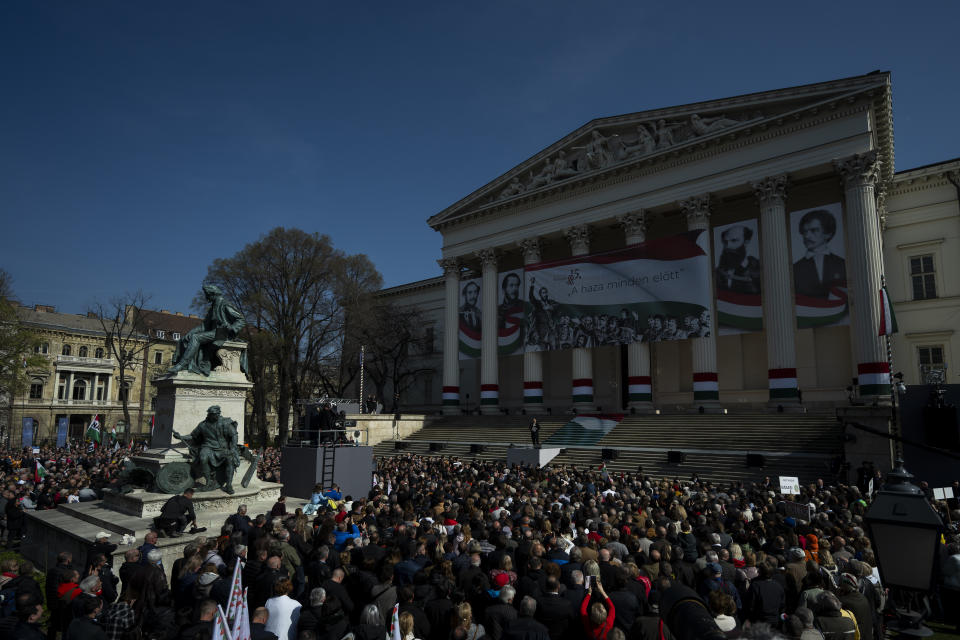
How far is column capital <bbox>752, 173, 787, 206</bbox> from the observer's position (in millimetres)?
27938

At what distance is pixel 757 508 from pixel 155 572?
11498 millimetres

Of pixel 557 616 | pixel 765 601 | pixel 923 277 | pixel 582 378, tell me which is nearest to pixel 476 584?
pixel 557 616

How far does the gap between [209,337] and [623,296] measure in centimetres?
2325

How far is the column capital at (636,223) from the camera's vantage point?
32.6m

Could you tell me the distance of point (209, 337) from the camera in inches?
520

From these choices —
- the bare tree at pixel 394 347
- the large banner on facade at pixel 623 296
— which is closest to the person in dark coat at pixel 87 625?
the large banner on facade at pixel 623 296

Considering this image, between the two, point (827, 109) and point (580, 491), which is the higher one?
point (827, 109)

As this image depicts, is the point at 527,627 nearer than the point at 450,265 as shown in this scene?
Yes

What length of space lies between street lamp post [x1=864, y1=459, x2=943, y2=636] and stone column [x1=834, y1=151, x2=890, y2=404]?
25168 mm

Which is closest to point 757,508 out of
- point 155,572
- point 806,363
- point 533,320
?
point 155,572

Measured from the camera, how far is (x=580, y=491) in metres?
14.9

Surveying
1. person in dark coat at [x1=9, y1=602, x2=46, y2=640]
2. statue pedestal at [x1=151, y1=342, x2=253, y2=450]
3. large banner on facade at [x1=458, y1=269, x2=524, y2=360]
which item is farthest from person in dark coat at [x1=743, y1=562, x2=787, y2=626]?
large banner on facade at [x1=458, y1=269, x2=524, y2=360]

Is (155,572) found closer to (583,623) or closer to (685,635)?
(583,623)

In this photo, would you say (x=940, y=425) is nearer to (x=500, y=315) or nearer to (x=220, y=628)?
(x=220, y=628)
